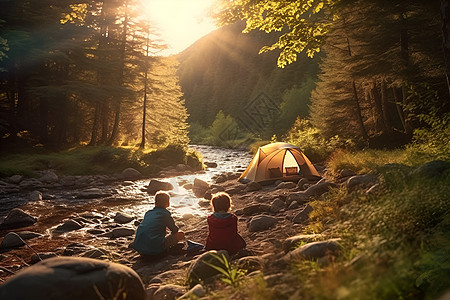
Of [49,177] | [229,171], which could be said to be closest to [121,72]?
[49,177]

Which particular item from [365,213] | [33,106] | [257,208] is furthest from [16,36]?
[365,213]

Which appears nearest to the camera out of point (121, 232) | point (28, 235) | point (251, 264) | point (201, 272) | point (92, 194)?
point (201, 272)

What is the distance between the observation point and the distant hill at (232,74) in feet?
283

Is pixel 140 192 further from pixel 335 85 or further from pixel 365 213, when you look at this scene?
pixel 335 85

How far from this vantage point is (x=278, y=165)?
12.8 metres

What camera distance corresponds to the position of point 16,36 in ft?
65.1

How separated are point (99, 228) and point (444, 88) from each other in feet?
50.3

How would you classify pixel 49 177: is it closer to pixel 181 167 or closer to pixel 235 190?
pixel 181 167

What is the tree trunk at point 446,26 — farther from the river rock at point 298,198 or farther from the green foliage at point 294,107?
the green foliage at point 294,107

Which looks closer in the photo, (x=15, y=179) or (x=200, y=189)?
(x=200, y=189)

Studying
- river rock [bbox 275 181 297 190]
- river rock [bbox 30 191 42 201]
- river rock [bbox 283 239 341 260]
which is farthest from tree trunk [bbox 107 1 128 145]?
river rock [bbox 283 239 341 260]

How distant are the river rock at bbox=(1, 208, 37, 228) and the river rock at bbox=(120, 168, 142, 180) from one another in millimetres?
8635

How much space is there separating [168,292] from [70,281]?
132 cm

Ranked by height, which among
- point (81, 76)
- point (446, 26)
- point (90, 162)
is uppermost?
point (81, 76)
